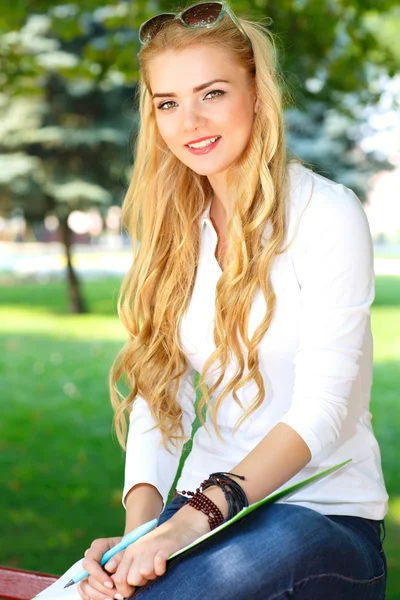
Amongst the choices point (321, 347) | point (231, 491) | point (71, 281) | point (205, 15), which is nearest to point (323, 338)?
point (321, 347)

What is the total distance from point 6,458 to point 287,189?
5246 mm

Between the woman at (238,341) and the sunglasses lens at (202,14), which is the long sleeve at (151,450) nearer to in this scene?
the woman at (238,341)

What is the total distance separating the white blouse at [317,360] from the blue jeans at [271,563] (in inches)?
7.0

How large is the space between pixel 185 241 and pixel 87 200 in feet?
44.2

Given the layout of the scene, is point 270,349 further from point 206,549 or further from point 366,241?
point 206,549

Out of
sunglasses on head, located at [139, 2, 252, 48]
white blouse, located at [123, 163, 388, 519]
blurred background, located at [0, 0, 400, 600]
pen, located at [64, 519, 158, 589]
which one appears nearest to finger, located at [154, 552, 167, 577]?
pen, located at [64, 519, 158, 589]

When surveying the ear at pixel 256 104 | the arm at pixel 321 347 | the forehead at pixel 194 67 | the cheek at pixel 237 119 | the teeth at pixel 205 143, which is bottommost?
the arm at pixel 321 347

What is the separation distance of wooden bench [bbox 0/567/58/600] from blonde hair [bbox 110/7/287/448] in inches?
14.9

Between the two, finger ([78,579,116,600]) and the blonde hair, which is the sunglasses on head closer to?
the blonde hair

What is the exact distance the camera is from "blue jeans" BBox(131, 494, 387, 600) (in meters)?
1.56

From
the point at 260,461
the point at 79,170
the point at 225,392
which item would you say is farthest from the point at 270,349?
the point at 79,170

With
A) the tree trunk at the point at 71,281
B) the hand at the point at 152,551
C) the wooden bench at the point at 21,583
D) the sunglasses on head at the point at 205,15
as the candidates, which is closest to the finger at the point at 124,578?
the hand at the point at 152,551

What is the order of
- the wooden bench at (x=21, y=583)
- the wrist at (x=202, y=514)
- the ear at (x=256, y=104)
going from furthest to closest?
the ear at (x=256, y=104) → the wooden bench at (x=21, y=583) → the wrist at (x=202, y=514)

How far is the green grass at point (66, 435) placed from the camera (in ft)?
16.4
